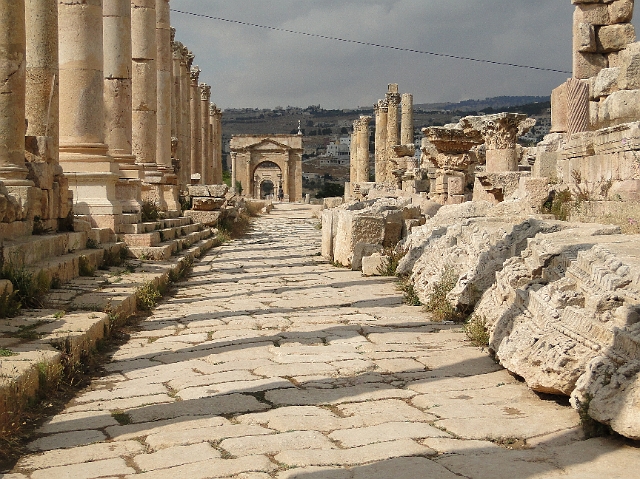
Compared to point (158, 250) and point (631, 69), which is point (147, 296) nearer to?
point (158, 250)

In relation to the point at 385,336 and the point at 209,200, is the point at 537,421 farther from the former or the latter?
the point at 209,200

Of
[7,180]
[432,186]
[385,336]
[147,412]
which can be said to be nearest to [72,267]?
[7,180]

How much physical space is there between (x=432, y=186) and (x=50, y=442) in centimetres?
1797

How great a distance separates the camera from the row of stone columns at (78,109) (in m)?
8.54

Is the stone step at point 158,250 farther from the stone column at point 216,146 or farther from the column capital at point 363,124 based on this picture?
the column capital at point 363,124

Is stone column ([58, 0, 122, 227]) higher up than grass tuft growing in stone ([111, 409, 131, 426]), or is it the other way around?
stone column ([58, 0, 122, 227])

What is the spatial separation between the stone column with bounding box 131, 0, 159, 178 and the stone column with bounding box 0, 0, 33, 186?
293 inches

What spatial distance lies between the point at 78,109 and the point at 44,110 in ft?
5.20

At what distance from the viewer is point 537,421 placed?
3.88 metres

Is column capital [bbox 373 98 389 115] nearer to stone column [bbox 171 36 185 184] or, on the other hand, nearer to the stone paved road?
stone column [bbox 171 36 185 184]

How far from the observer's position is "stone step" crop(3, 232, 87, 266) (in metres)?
7.01

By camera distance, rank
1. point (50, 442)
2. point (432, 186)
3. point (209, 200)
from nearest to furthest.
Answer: point (50, 442) < point (209, 200) < point (432, 186)

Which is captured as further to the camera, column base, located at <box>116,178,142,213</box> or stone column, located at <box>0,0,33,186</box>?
column base, located at <box>116,178,142,213</box>

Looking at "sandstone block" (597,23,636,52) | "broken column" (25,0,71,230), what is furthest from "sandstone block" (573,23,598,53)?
"broken column" (25,0,71,230)
